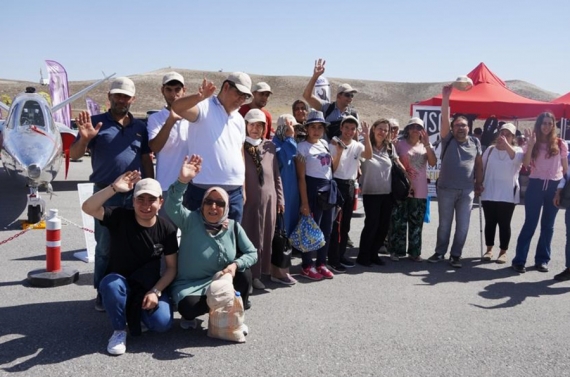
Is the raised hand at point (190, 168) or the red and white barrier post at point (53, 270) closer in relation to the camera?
Result: the raised hand at point (190, 168)

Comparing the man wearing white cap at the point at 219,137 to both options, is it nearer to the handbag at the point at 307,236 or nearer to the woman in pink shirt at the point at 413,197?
the handbag at the point at 307,236

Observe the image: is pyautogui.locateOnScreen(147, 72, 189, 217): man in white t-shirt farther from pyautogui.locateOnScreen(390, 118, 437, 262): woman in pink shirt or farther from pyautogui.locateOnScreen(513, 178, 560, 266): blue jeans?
pyautogui.locateOnScreen(513, 178, 560, 266): blue jeans

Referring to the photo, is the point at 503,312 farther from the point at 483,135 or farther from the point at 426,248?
the point at 483,135

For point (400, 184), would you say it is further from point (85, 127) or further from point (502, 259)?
point (85, 127)

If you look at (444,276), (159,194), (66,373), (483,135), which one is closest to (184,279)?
(159,194)

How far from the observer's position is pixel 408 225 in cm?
673

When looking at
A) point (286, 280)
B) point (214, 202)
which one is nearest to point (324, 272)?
point (286, 280)

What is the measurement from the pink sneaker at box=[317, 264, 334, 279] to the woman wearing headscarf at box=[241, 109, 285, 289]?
88 centimetres

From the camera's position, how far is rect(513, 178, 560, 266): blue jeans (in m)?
6.23

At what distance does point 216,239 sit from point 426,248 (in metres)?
4.26

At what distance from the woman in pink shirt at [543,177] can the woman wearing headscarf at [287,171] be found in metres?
2.87

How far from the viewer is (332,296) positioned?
16.9 ft

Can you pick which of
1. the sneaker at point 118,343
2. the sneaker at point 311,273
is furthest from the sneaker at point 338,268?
the sneaker at point 118,343

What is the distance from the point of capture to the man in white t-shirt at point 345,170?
5824 millimetres
